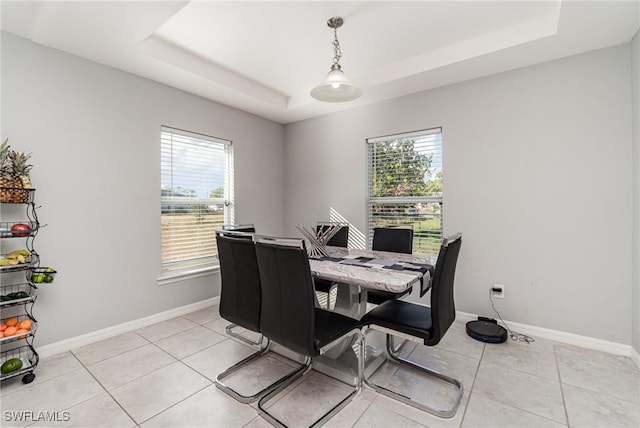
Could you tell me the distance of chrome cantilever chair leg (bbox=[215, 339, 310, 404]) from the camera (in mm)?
1812

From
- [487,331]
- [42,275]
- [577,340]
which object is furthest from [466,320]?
[42,275]

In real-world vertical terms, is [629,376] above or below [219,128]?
below

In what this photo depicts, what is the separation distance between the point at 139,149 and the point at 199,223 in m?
1.05

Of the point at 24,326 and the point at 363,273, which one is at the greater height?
the point at 363,273

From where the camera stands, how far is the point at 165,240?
3168 mm

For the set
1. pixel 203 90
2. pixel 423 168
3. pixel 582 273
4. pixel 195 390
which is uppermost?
pixel 203 90

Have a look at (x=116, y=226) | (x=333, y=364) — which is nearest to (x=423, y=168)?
(x=333, y=364)

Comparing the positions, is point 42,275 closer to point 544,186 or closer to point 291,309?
point 291,309

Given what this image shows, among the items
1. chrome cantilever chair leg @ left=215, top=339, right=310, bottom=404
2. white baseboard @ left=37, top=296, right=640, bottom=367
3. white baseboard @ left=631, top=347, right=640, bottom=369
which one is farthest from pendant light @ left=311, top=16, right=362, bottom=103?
white baseboard @ left=631, top=347, right=640, bottom=369

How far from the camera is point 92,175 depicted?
8.50 feet

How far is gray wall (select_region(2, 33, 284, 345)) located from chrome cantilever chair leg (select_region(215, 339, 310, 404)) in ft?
4.66

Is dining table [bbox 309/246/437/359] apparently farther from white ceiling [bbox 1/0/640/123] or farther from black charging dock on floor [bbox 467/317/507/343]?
white ceiling [bbox 1/0/640/123]

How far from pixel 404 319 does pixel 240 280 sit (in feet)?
3.65

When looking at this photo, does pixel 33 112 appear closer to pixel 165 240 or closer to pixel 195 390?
pixel 165 240
